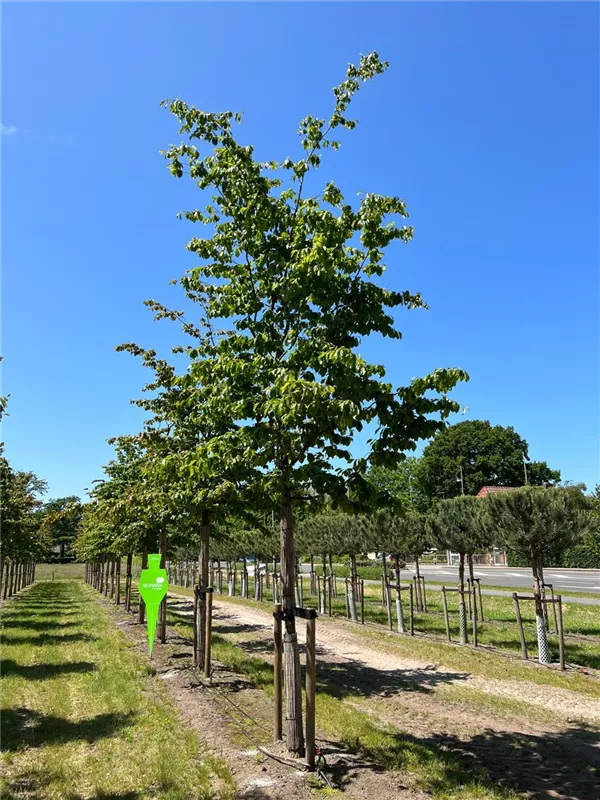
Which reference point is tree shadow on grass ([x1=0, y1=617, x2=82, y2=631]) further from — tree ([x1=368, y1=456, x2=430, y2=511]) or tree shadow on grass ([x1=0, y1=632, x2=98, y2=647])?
tree ([x1=368, y1=456, x2=430, y2=511])

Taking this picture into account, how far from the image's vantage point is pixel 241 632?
1862cm

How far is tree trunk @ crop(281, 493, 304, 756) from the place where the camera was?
21.0 feet

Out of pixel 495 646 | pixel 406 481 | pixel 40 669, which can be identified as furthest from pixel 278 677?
pixel 406 481

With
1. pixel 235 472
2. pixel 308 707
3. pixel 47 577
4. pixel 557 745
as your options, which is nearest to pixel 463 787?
pixel 308 707

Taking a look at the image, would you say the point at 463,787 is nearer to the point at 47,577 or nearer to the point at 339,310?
the point at 339,310

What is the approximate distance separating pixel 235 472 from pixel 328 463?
115cm

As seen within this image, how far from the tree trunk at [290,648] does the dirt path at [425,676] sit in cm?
461

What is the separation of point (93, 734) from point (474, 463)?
83.3 meters

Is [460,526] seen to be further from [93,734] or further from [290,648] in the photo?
[93,734]

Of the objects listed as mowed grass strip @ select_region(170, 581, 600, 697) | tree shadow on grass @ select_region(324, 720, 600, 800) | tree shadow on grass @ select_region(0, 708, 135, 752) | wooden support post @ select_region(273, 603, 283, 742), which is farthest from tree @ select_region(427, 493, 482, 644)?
tree shadow on grass @ select_region(0, 708, 135, 752)

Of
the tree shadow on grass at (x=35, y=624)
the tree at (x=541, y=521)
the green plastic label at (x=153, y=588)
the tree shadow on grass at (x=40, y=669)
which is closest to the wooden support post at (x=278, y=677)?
the green plastic label at (x=153, y=588)

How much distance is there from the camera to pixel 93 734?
740cm

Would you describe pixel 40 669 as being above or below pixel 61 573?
above

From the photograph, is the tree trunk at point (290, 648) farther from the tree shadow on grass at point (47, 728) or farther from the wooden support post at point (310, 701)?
the tree shadow on grass at point (47, 728)
